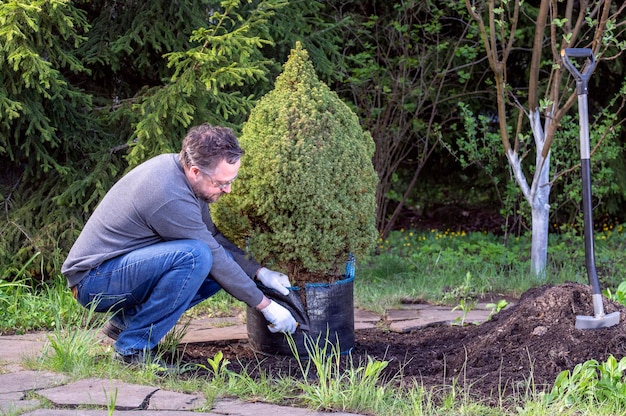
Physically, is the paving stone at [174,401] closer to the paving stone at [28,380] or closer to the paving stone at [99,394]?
the paving stone at [99,394]

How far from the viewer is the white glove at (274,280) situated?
11.4 ft

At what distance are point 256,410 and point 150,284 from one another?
864mm

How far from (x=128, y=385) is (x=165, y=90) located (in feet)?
7.92

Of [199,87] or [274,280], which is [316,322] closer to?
[274,280]

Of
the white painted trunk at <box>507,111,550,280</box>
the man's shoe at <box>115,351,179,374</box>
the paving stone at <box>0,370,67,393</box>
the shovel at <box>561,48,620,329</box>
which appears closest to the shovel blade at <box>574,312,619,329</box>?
the shovel at <box>561,48,620,329</box>

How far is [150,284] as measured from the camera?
130 inches

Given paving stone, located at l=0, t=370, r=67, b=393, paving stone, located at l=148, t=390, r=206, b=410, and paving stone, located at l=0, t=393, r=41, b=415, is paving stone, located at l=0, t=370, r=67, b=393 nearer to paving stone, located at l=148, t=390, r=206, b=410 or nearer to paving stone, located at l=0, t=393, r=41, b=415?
paving stone, located at l=0, t=393, r=41, b=415

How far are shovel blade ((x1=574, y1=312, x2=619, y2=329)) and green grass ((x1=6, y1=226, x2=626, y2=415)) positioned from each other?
419 mm

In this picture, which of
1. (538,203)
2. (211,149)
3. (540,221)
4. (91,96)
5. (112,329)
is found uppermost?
(91,96)

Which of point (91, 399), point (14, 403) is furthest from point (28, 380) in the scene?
point (91, 399)

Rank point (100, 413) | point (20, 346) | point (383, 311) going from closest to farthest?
point (100, 413)
point (20, 346)
point (383, 311)

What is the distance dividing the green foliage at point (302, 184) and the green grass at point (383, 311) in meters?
0.38

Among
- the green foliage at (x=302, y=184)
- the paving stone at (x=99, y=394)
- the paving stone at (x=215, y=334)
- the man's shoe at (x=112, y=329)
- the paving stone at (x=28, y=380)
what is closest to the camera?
the paving stone at (x=99, y=394)

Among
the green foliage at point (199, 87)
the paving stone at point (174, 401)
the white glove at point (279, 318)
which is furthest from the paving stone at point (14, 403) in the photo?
the green foliage at point (199, 87)
